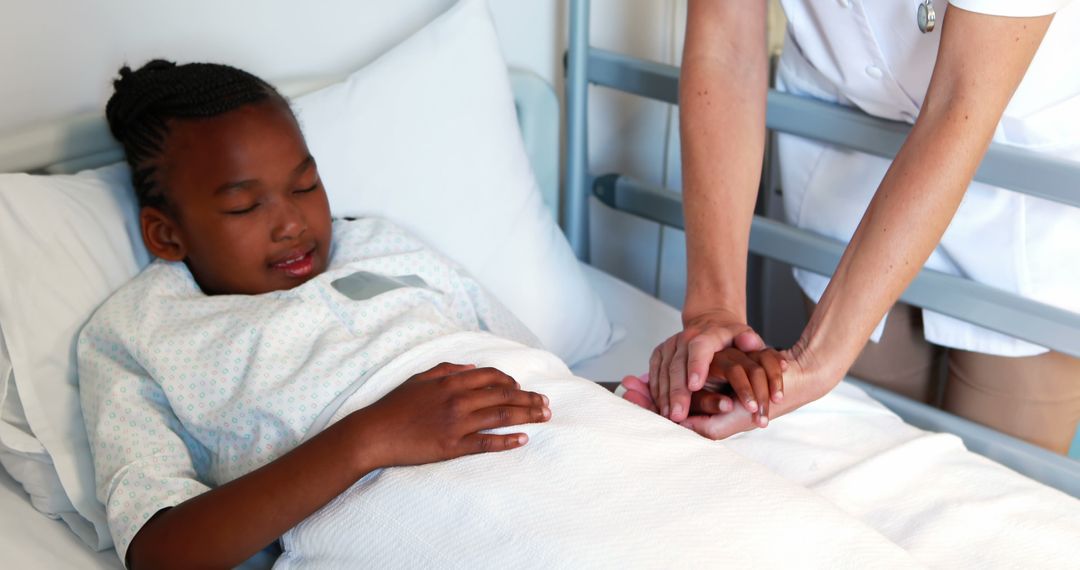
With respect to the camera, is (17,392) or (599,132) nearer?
(17,392)

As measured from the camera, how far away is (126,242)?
136 cm

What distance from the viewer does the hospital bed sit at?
1.22 meters

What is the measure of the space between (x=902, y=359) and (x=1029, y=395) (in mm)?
209

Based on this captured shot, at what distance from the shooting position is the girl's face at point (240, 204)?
1.26 m

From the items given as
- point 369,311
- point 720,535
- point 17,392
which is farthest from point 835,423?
point 17,392

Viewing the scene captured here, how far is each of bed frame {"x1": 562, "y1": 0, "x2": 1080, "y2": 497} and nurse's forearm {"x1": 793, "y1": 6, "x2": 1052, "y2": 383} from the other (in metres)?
0.12

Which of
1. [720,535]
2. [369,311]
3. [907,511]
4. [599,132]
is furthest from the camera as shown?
[599,132]

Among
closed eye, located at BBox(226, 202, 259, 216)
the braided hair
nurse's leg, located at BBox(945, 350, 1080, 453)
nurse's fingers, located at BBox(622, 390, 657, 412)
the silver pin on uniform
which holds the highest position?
the silver pin on uniform

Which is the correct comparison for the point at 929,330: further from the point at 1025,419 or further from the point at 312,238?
the point at 312,238

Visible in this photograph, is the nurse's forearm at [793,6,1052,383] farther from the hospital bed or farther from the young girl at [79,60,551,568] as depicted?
the young girl at [79,60,551,568]

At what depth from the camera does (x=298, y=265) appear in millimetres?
1331

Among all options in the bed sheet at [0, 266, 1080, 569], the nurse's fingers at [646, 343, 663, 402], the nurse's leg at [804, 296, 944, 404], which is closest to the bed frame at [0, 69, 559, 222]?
the bed sheet at [0, 266, 1080, 569]

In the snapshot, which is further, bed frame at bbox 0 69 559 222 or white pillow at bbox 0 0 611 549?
bed frame at bbox 0 69 559 222

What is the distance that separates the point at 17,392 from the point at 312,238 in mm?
381
